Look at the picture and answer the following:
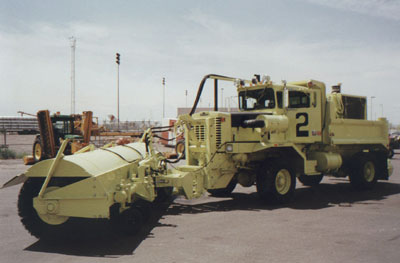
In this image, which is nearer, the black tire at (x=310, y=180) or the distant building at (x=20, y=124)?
the black tire at (x=310, y=180)

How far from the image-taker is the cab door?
34.8 feet

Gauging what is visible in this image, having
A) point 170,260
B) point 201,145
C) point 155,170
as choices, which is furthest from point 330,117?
point 170,260

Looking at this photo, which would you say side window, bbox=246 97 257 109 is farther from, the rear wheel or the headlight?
the rear wheel

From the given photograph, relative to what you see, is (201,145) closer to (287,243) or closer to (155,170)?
(155,170)

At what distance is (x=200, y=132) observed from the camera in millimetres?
9773

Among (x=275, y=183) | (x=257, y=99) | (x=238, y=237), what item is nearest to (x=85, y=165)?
(x=238, y=237)

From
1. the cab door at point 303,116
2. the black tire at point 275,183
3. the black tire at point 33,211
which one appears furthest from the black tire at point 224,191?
the black tire at point 33,211

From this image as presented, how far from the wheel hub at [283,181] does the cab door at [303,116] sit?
957 millimetres

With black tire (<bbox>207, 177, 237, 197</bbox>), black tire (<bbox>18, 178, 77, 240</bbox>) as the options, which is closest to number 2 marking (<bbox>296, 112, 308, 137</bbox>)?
black tire (<bbox>207, 177, 237, 197</bbox>)

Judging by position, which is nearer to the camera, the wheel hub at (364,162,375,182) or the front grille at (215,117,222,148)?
the front grille at (215,117,222,148)

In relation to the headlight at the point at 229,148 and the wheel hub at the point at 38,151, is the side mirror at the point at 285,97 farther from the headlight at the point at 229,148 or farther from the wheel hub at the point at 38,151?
the wheel hub at the point at 38,151

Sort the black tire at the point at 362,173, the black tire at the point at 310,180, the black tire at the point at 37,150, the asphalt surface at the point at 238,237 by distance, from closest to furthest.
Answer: the asphalt surface at the point at 238,237 < the black tire at the point at 362,173 < the black tire at the point at 310,180 < the black tire at the point at 37,150

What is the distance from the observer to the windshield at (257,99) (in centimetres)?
1050

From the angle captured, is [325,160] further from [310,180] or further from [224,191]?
[224,191]
